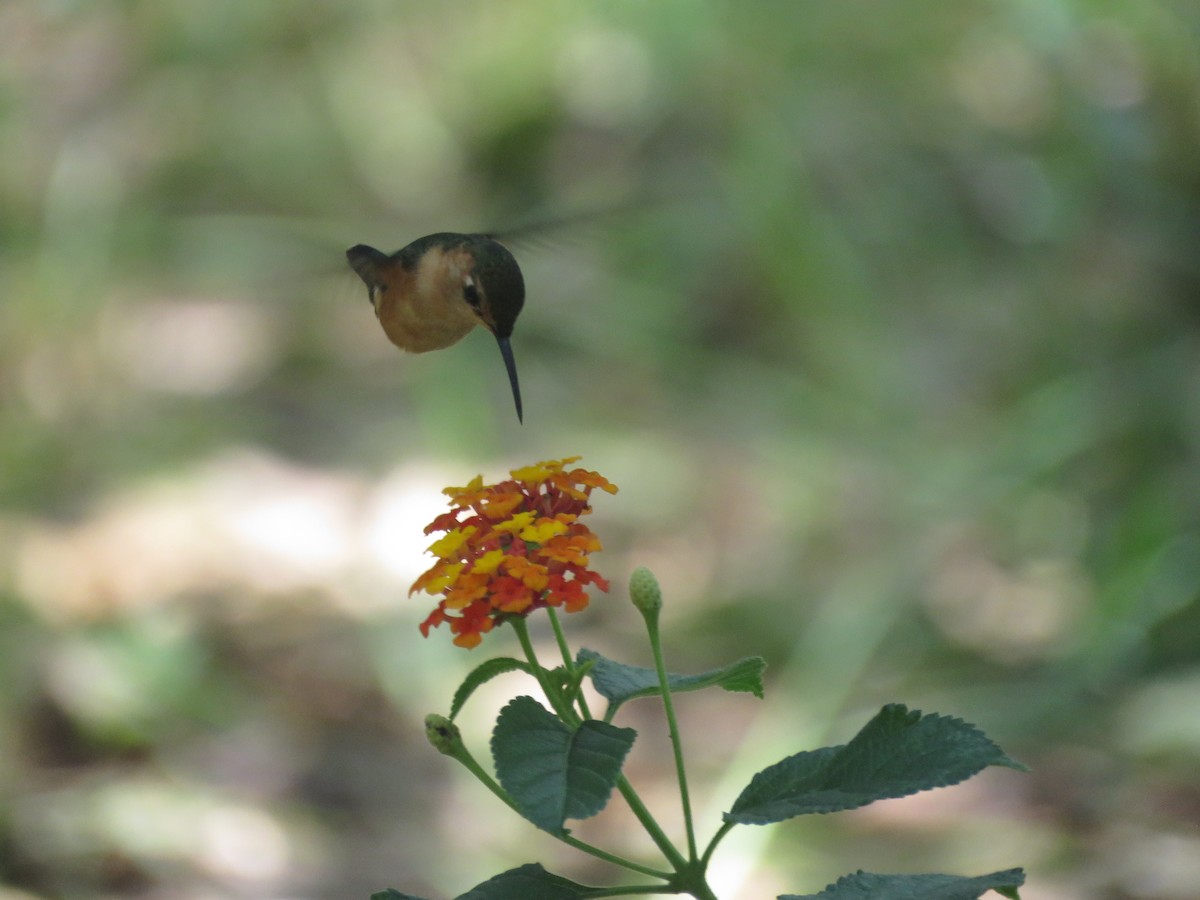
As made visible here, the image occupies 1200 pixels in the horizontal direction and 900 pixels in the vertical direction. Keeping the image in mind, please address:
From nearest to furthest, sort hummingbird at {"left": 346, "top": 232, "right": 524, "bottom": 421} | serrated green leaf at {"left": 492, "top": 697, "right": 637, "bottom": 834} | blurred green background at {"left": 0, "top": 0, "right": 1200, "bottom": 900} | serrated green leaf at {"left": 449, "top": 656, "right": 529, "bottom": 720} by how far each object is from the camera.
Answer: serrated green leaf at {"left": 492, "top": 697, "right": 637, "bottom": 834} → serrated green leaf at {"left": 449, "top": 656, "right": 529, "bottom": 720} → hummingbird at {"left": 346, "top": 232, "right": 524, "bottom": 421} → blurred green background at {"left": 0, "top": 0, "right": 1200, "bottom": 900}

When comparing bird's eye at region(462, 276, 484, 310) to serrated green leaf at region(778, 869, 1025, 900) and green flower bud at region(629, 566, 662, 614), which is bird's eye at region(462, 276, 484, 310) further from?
serrated green leaf at region(778, 869, 1025, 900)

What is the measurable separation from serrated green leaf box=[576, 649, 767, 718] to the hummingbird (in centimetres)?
30

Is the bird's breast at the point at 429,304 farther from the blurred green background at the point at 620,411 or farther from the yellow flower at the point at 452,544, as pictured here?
the yellow flower at the point at 452,544

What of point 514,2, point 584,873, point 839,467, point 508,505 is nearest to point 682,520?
point 839,467

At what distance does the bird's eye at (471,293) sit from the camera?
3.82 ft

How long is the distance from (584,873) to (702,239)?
89.0 inches

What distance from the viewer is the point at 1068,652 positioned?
2486 mm

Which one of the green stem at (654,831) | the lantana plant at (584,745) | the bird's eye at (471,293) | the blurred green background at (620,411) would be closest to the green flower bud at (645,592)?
the lantana plant at (584,745)

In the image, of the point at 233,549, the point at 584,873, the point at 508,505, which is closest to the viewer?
the point at 508,505

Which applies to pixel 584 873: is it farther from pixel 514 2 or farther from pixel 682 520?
pixel 514 2

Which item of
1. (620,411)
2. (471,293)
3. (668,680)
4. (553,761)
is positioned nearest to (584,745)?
(553,761)

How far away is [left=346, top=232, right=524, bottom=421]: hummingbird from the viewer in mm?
1148

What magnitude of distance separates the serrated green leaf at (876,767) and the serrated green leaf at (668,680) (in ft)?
0.21

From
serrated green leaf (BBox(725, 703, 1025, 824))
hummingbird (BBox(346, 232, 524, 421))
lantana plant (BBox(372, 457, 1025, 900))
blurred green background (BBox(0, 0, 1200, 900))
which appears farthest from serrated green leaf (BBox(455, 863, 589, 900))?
blurred green background (BBox(0, 0, 1200, 900))
